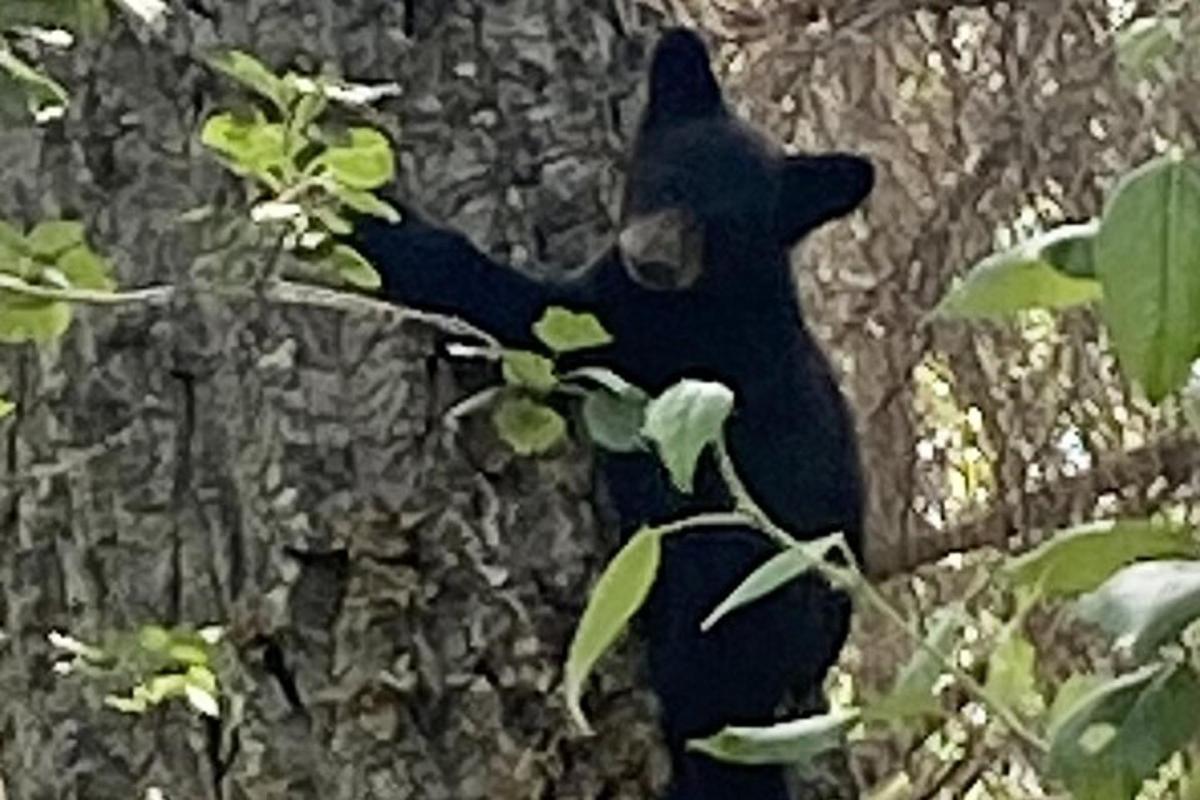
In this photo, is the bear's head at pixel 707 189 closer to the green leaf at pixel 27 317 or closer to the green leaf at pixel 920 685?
the green leaf at pixel 27 317

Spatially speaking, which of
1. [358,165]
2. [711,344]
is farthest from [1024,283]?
[711,344]

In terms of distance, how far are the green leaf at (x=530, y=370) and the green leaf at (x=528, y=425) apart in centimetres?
1

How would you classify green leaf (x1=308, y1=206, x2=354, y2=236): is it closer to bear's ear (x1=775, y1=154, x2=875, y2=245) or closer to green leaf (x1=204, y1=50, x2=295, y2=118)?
green leaf (x1=204, y1=50, x2=295, y2=118)

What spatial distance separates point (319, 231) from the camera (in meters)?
0.99

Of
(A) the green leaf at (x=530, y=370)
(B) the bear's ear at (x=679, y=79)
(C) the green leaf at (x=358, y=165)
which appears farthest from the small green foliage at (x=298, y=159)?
(B) the bear's ear at (x=679, y=79)

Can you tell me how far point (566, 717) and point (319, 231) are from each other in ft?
0.90

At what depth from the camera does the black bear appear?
47.9 inches

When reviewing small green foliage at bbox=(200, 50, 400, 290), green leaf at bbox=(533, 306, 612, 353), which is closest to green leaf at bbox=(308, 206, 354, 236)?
small green foliage at bbox=(200, 50, 400, 290)

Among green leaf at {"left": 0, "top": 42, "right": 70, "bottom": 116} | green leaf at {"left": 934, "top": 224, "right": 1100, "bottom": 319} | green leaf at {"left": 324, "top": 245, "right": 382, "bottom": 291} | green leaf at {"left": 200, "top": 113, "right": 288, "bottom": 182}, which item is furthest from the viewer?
green leaf at {"left": 324, "top": 245, "right": 382, "bottom": 291}

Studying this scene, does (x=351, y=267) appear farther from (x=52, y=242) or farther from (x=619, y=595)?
(x=619, y=595)

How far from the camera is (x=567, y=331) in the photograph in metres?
1.02

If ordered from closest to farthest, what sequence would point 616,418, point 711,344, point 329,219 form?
point 329,219, point 616,418, point 711,344

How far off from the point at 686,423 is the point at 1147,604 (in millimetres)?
148

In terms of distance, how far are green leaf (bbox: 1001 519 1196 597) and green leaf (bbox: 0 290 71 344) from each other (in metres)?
0.38
